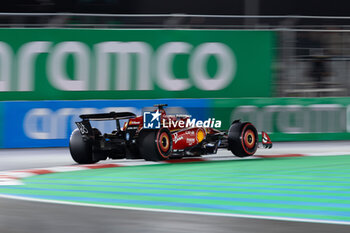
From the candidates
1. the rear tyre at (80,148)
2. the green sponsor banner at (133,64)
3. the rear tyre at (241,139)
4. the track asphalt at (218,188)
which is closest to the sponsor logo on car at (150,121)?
the track asphalt at (218,188)

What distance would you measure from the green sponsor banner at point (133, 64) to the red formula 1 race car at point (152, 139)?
12.1ft

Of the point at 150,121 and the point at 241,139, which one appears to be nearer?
the point at 150,121

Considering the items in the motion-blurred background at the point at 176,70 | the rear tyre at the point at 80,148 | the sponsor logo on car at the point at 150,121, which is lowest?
the rear tyre at the point at 80,148

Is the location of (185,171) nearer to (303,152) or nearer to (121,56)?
(303,152)

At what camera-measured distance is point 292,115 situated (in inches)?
691

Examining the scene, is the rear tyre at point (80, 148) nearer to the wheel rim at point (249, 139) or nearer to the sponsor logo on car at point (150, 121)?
the sponsor logo on car at point (150, 121)

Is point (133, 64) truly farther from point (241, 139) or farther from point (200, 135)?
point (241, 139)

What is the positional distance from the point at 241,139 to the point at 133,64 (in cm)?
422

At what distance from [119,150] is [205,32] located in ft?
17.4

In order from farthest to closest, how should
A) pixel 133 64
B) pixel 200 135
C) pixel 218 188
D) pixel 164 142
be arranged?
pixel 133 64
pixel 200 135
pixel 164 142
pixel 218 188

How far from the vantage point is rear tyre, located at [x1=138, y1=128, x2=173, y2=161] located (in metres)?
12.8

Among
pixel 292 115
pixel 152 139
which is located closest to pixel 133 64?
pixel 292 115

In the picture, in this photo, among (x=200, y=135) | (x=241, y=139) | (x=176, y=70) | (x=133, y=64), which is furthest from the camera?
(x=176, y=70)

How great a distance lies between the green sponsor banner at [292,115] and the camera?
17.2 m
